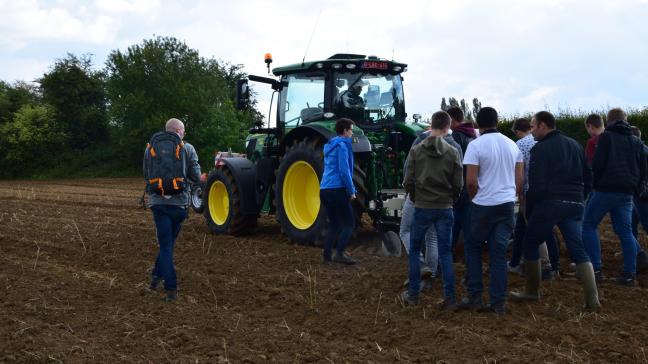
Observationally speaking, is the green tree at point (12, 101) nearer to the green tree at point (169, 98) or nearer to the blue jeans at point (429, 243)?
the green tree at point (169, 98)

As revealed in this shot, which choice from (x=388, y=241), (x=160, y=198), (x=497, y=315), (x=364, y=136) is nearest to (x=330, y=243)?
(x=388, y=241)

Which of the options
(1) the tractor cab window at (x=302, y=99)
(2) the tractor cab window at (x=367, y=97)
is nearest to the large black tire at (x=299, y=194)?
(1) the tractor cab window at (x=302, y=99)

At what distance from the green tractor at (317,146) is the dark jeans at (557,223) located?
7.40 feet

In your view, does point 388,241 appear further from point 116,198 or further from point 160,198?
point 116,198

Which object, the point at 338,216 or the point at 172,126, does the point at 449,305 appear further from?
the point at 172,126

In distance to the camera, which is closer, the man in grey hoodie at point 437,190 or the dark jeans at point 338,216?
the man in grey hoodie at point 437,190

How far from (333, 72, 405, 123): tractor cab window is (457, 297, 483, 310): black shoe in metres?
3.83

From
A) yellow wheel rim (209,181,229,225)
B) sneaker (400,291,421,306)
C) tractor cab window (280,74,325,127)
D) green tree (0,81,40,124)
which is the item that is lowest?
sneaker (400,291,421,306)

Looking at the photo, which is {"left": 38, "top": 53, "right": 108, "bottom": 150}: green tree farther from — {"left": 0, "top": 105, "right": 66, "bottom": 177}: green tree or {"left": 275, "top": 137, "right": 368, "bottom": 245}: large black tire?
{"left": 275, "top": 137, "right": 368, "bottom": 245}: large black tire

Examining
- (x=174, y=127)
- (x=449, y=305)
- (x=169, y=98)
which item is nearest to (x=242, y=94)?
(x=174, y=127)

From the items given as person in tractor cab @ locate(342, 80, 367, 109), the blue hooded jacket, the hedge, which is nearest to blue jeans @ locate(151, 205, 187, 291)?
the blue hooded jacket

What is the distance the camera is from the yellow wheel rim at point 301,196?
8.55m

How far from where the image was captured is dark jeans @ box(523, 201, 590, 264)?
5.20 meters

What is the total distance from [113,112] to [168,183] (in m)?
30.5
